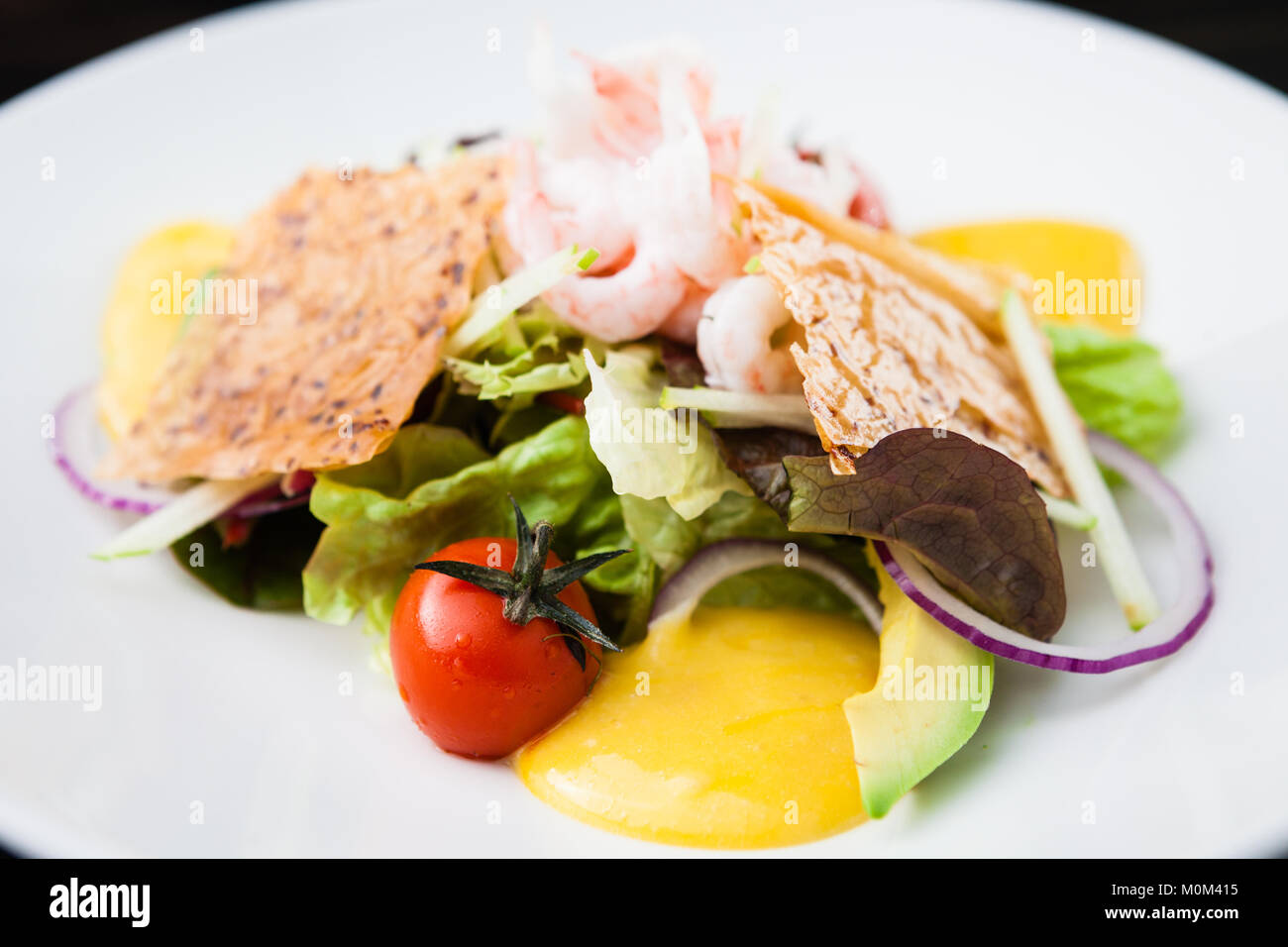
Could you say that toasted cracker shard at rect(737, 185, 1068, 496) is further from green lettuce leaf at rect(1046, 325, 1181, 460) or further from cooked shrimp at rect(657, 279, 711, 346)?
green lettuce leaf at rect(1046, 325, 1181, 460)

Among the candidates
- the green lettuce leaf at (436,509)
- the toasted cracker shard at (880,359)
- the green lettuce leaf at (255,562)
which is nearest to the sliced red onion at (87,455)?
the green lettuce leaf at (255,562)

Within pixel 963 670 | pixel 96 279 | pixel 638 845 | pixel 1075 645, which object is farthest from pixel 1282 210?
pixel 96 279

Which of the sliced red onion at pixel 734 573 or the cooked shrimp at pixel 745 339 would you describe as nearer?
the cooked shrimp at pixel 745 339

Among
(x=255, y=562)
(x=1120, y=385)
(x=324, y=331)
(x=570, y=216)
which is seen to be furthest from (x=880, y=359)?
(x=255, y=562)

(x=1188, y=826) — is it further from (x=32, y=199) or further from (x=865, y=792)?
(x=32, y=199)

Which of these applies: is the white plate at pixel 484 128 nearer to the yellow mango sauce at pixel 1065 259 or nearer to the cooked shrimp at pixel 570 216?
the yellow mango sauce at pixel 1065 259
